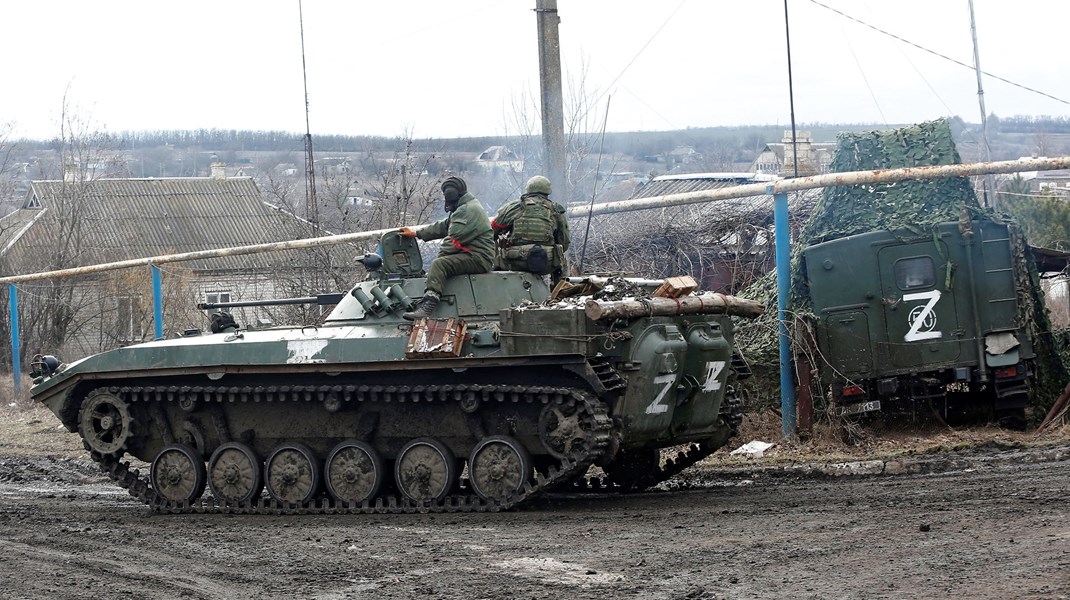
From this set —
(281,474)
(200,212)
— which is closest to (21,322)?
(200,212)

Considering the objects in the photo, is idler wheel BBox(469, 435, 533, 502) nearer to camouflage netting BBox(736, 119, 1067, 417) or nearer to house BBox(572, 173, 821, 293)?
camouflage netting BBox(736, 119, 1067, 417)

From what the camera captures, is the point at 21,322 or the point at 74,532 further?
the point at 21,322

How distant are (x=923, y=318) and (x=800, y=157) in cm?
1033

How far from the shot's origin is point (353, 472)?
12227 mm

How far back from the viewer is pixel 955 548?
797 centimetres

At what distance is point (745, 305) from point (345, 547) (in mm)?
4586

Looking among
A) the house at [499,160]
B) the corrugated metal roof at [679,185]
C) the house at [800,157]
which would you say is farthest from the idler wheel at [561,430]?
the corrugated metal roof at [679,185]

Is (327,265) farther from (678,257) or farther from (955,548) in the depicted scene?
(955,548)

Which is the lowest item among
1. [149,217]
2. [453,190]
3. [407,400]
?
[407,400]

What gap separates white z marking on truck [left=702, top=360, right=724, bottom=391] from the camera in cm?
1190

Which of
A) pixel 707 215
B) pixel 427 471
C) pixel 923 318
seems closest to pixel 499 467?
pixel 427 471

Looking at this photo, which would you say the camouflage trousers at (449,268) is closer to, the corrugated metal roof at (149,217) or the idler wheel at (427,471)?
the idler wheel at (427,471)

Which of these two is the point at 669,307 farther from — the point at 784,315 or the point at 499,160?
the point at 499,160

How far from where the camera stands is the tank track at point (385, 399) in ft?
36.0
